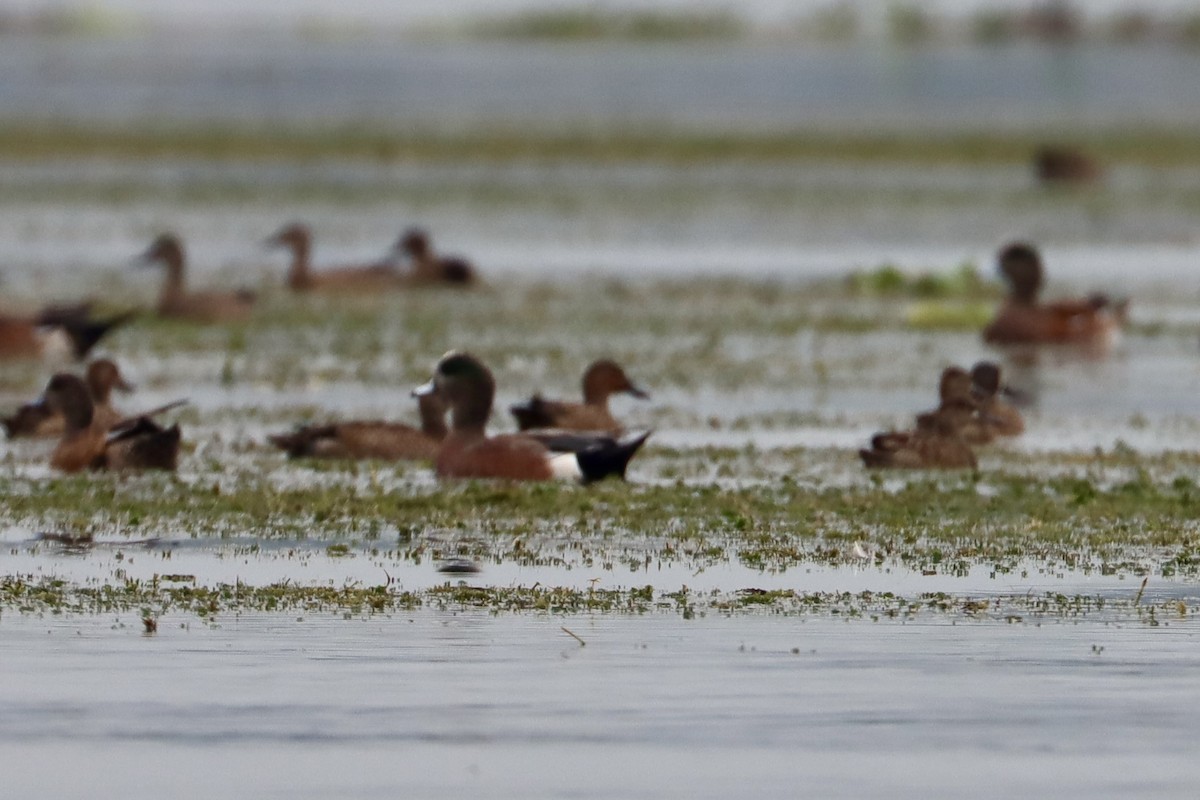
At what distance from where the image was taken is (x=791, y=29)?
108 m

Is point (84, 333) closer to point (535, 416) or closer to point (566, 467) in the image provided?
point (535, 416)

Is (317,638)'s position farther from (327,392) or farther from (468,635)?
(327,392)

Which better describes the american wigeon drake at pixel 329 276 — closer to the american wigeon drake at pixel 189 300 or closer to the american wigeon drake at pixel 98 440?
the american wigeon drake at pixel 189 300

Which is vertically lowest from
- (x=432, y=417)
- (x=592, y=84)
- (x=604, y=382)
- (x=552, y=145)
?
(x=432, y=417)

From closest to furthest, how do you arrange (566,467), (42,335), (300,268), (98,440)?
(566,467), (98,440), (42,335), (300,268)

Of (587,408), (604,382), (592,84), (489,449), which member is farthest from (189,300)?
(592,84)

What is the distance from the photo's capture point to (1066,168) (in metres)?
46.7

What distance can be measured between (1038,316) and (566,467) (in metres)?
8.45

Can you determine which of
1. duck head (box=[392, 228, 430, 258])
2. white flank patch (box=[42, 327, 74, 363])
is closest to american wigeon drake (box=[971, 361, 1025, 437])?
white flank patch (box=[42, 327, 74, 363])

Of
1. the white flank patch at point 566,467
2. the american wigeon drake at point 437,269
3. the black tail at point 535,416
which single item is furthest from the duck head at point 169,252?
the white flank patch at point 566,467

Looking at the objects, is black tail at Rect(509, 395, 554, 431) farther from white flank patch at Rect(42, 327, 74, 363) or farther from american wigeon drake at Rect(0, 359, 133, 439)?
white flank patch at Rect(42, 327, 74, 363)

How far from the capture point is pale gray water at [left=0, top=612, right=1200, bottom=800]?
26.0 feet

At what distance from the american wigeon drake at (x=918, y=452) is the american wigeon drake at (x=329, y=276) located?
1146 centimetres

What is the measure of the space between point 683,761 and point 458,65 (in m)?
82.5
